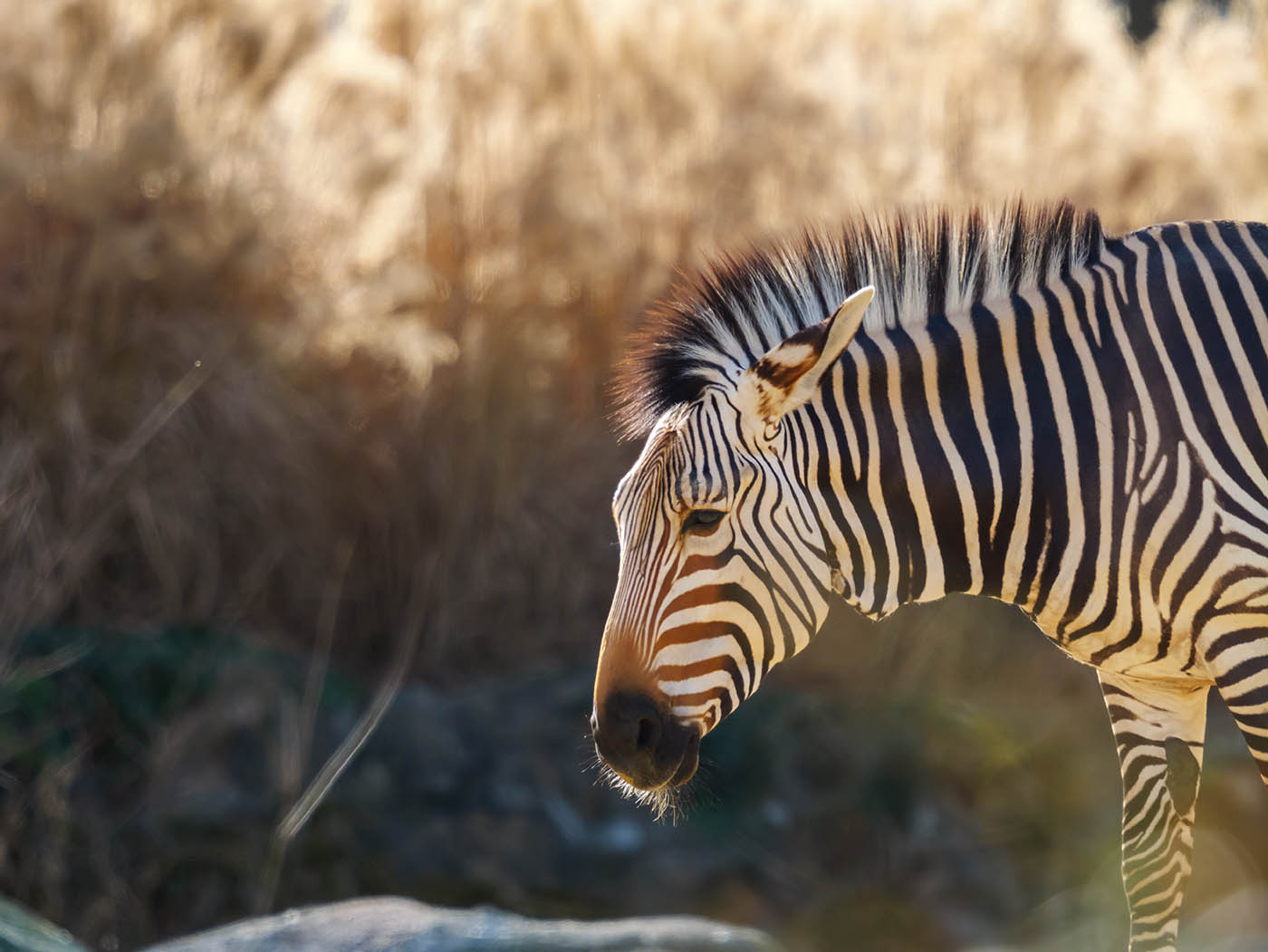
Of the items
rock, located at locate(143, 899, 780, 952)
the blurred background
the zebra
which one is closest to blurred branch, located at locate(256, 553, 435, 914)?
the blurred background

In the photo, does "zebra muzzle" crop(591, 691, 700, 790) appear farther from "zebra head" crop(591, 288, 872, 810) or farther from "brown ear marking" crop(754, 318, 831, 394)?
"brown ear marking" crop(754, 318, 831, 394)

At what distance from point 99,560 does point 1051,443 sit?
14.3 feet

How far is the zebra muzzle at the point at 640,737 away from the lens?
10.6 ft

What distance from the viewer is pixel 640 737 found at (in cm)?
324

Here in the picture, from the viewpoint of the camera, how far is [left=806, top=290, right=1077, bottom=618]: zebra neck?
342 cm

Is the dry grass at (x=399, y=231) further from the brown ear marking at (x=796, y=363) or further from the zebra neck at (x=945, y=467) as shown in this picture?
the brown ear marking at (x=796, y=363)

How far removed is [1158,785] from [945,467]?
1145 mm

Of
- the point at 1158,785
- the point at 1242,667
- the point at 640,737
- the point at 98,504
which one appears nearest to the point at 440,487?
the point at 98,504

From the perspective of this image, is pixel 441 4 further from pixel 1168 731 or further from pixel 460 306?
pixel 1168 731

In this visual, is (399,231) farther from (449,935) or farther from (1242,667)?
(1242,667)

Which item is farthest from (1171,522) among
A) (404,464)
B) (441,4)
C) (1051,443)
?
(441,4)

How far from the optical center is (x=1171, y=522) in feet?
10.8

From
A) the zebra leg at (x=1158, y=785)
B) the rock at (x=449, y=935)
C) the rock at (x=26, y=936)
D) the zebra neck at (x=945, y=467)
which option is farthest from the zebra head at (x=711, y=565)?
the zebra leg at (x=1158, y=785)

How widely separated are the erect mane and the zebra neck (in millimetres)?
106
